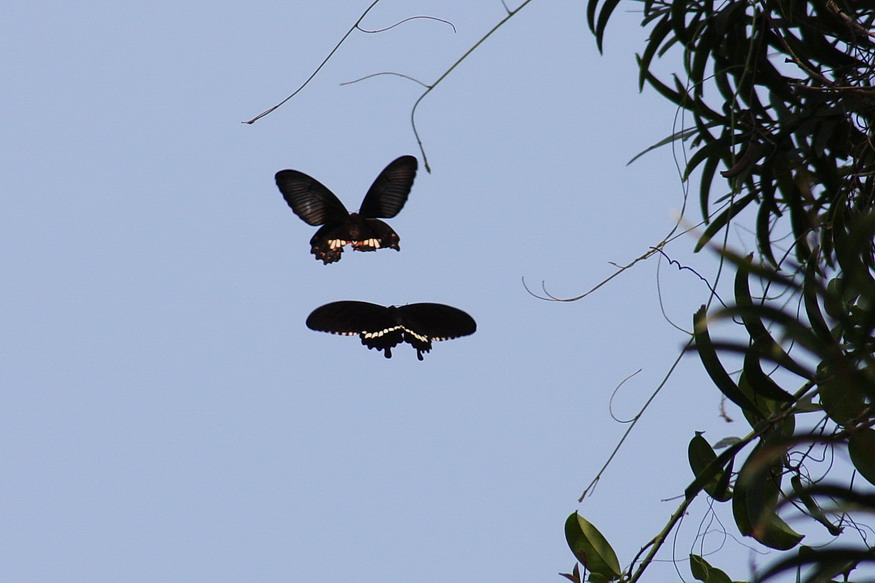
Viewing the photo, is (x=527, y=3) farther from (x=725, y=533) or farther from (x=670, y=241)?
(x=725, y=533)

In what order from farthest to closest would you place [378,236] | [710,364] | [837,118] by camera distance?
[378,236] → [837,118] → [710,364]

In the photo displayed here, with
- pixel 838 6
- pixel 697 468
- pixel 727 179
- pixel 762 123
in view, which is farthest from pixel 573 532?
pixel 838 6

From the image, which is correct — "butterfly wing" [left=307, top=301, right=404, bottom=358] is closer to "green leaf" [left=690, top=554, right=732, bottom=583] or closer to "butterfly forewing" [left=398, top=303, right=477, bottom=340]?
"butterfly forewing" [left=398, top=303, right=477, bottom=340]

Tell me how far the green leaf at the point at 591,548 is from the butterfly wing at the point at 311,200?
3.44ft

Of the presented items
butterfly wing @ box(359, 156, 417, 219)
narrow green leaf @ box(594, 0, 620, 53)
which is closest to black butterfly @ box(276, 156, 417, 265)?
butterfly wing @ box(359, 156, 417, 219)

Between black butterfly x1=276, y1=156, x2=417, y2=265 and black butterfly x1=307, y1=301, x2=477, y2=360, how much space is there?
0.19 m

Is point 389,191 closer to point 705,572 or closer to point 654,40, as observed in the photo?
point 654,40

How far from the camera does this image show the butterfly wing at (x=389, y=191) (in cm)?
261

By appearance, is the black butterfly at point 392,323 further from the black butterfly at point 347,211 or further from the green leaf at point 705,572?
the green leaf at point 705,572

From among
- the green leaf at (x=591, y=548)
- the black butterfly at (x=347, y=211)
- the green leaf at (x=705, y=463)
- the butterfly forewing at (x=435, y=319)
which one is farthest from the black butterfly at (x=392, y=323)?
the green leaf at (x=705, y=463)

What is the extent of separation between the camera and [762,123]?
6.47ft

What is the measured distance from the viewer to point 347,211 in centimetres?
262

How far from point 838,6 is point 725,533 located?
37.7 inches

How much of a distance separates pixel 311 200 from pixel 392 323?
420 mm
